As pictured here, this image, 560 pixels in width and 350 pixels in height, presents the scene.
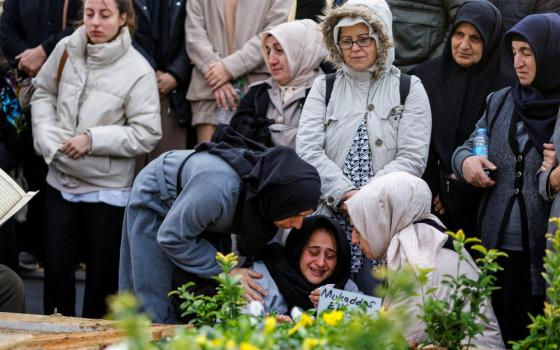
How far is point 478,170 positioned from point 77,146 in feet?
8.29

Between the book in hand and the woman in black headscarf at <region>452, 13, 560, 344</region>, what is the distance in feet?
7.62

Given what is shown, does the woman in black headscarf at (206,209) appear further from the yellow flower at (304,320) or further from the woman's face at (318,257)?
the yellow flower at (304,320)

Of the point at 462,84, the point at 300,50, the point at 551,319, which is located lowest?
the point at 551,319

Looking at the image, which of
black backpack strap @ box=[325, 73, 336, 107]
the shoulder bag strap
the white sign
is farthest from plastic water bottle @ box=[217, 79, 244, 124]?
the white sign

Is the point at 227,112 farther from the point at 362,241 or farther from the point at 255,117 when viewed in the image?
the point at 362,241

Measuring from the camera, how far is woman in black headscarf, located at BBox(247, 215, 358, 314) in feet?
17.7

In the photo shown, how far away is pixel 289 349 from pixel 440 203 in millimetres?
3405

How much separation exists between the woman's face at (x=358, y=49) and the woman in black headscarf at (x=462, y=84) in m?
0.55

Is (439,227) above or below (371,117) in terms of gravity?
below

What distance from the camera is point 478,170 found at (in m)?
5.61

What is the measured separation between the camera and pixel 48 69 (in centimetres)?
700

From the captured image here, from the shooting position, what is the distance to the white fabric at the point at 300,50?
644cm

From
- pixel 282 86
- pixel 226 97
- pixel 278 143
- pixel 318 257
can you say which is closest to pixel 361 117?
pixel 278 143

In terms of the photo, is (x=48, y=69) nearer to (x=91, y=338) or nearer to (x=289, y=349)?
(x=91, y=338)
